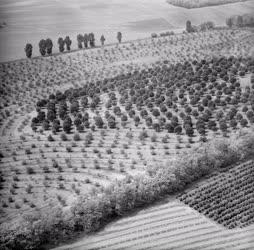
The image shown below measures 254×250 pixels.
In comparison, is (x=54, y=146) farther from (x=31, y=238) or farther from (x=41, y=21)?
(x=41, y=21)

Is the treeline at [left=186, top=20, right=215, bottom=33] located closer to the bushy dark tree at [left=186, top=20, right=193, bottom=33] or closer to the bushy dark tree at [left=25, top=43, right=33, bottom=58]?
the bushy dark tree at [left=186, top=20, right=193, bottom=33]

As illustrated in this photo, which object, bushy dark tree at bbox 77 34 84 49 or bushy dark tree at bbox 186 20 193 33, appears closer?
bushy dark tree at bbox 77 34 84 49

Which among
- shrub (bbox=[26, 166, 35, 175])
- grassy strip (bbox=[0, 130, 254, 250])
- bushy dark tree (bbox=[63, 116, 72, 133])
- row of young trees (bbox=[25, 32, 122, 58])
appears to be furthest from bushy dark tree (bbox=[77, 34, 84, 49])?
grassy strip (bbox=[0, 130, 254, 250])

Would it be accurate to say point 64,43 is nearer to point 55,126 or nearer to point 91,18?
point 91,18

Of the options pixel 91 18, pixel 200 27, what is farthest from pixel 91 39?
pixel 200 27

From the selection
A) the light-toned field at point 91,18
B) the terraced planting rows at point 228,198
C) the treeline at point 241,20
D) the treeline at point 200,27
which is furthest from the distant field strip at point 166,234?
the treeline at point 200,27

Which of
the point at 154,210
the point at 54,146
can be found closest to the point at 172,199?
the point at 154,210
